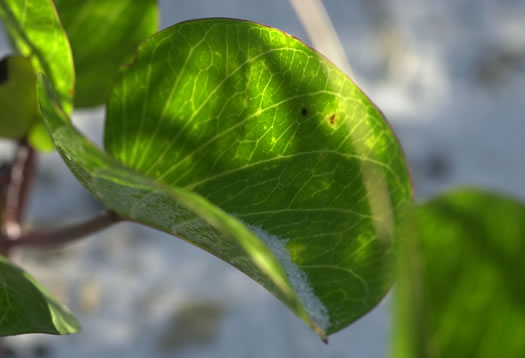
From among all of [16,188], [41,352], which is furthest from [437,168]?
[16,188]

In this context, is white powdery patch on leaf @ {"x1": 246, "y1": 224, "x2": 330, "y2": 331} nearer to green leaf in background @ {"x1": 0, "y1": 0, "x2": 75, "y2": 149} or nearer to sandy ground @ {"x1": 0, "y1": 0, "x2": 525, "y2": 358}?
green leaf in background @ {"x1": 0, "y1": 0, "x2": 75, "y2": 149}

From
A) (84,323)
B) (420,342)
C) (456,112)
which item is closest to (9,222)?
(420,342)

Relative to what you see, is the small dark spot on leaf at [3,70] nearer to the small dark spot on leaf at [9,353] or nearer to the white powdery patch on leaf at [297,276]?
the white powdery patch on leaf at [297,276]

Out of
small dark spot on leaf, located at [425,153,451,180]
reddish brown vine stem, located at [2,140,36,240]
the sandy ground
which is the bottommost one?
small dark spot on leaf, located at [425,153,451,180]

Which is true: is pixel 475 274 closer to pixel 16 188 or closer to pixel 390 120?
pixel 16 188

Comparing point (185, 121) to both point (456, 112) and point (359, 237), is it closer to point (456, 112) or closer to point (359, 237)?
point (359, 237)

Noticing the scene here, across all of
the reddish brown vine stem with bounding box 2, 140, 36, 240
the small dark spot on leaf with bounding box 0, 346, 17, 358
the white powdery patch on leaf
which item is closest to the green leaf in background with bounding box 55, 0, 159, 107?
the reddish brown vine stem with bounding box 2, 140, 36, 240
